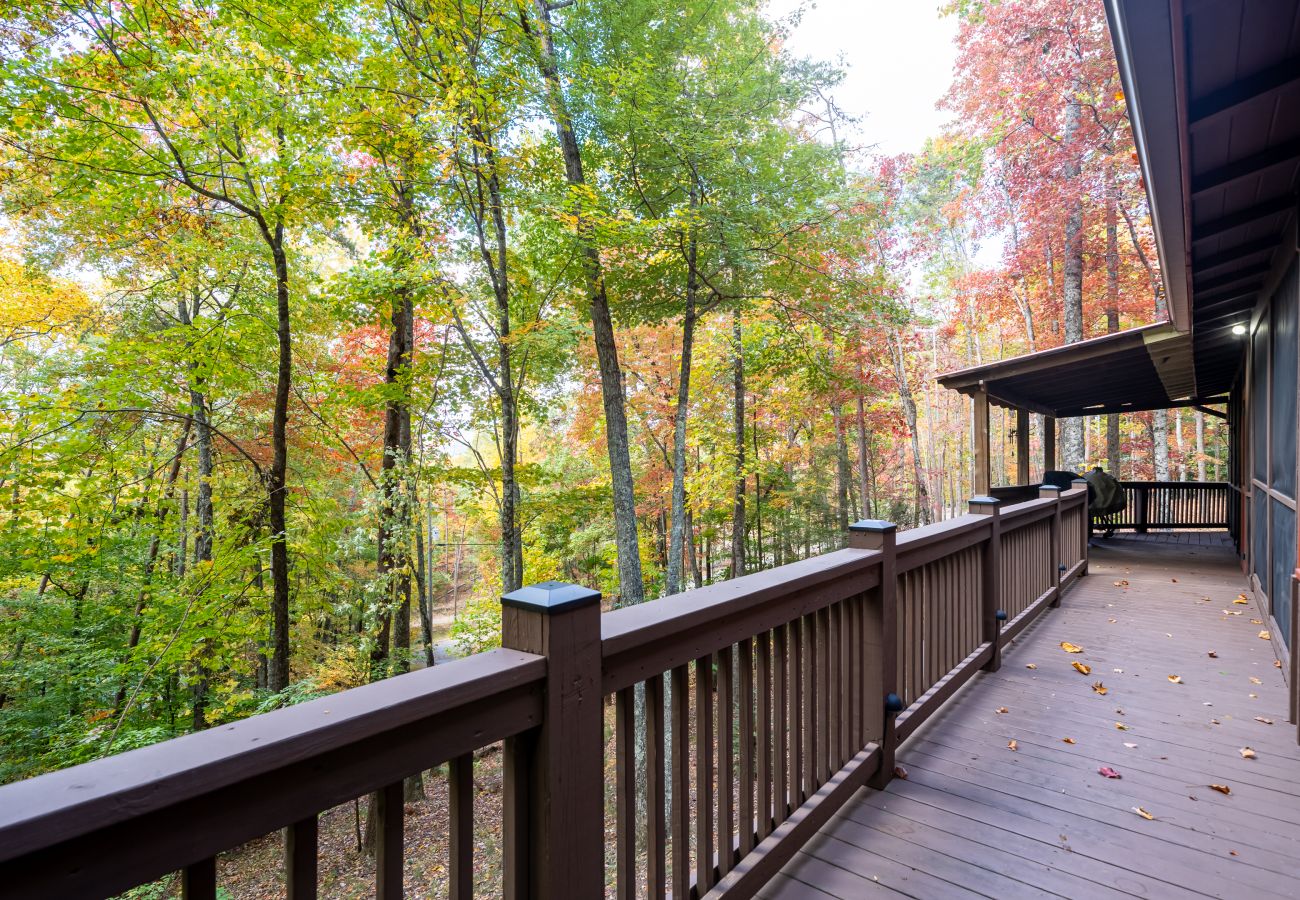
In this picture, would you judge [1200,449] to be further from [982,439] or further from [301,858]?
[301,858]

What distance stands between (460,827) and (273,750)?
466mm

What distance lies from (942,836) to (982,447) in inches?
260

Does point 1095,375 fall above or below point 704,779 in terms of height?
above

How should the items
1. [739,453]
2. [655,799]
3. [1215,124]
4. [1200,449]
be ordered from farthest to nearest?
[1200,449]
[739,453]
[1215,124]
[655,799]

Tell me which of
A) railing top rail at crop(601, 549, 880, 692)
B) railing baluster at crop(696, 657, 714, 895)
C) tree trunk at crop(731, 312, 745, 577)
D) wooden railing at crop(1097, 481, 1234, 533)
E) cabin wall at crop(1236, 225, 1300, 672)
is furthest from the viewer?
tree trunk at crop(731, 312, 745, 577)

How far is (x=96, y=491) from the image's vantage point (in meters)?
6.20

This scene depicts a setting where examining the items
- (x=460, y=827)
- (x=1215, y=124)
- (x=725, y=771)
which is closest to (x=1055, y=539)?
(x=1215, y=124)

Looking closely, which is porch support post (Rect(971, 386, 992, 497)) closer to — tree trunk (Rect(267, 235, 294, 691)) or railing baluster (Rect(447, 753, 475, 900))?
railing baluster (Rect(447, 753, 475, 900))

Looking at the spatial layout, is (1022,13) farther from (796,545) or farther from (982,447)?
(796,545)

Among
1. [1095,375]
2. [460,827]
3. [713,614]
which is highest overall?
[1095,375]

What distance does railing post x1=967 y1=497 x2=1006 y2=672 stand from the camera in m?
3.67

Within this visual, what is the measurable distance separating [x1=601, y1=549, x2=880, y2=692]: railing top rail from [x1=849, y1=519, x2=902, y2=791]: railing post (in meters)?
0.14

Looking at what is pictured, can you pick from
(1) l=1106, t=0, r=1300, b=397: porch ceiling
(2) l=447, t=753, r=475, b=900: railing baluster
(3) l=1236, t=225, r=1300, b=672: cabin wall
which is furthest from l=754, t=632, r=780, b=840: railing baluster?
(3) l=1236, t=225, r=1300, b=672: cabin wall

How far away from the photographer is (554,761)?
3.93 ft
